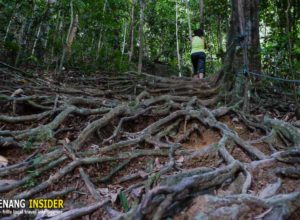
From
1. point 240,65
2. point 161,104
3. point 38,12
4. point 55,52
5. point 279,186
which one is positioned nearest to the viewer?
point 279,186

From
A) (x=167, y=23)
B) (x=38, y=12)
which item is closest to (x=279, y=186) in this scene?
(x=38, y=12)

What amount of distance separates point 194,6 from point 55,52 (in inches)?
342

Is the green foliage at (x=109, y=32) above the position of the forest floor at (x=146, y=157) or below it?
above

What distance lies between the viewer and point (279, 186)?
2727 mm

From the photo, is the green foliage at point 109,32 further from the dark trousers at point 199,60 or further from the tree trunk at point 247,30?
the dark trousers at point 199,60

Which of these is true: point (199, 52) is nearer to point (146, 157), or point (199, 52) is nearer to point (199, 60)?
point (199, 60)

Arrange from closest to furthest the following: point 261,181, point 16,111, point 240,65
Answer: point 261,181 < point 16,111 < point 240,65

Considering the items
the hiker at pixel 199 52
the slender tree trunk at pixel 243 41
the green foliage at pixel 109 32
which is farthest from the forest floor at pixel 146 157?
the hiker at pixel 199 52

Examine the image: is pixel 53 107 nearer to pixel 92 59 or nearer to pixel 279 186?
pixel 279 186

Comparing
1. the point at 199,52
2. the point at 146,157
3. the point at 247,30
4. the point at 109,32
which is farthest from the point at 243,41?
the point at 109,32

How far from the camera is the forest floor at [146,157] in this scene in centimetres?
233

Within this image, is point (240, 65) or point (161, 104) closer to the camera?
point (161, 104)

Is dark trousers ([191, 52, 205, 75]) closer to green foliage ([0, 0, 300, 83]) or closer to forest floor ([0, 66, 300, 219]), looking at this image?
green foliage ([0, 0, 300, 83])

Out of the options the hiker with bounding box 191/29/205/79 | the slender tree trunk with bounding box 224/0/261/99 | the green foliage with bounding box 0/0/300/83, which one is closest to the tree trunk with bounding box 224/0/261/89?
the slender tree trunk with bounding box 224/0/261/99
